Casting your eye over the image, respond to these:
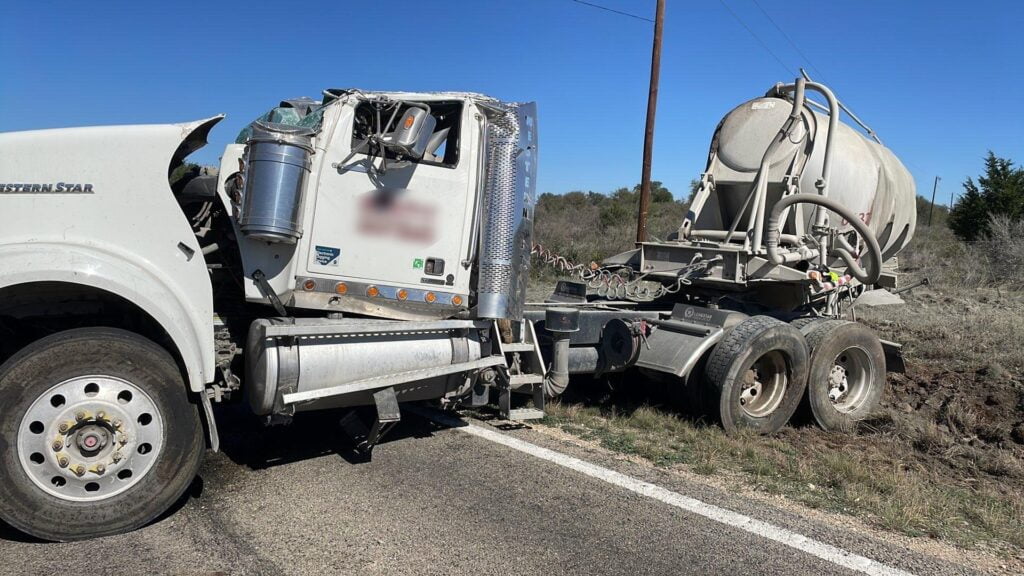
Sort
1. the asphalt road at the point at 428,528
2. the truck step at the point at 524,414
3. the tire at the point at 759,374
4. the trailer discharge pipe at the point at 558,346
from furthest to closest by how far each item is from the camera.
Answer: the tire at the point at 759,374, the trailer discharge pipe at the point at 558,346, the truck step at the point at 524,414, the asphalt road at the point at 428,528

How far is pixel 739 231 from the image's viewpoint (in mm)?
8000

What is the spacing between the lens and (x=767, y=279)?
24.1 ft

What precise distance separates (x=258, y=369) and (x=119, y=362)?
2.53 ft

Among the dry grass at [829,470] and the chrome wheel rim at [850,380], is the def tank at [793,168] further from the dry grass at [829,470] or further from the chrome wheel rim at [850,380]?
the dry grass at [829,470]

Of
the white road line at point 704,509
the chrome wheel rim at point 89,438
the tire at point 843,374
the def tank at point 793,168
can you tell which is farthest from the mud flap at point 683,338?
the chrome wheel rim at point 89,438

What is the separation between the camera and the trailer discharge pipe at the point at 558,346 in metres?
6.07

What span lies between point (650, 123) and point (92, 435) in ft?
39.9

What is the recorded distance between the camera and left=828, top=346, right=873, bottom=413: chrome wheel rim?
7473mm

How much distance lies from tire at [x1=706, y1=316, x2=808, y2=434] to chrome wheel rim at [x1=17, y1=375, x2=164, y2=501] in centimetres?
436

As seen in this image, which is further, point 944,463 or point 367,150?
point 944,463

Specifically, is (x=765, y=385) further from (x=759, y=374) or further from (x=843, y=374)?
(x=843, y=374)

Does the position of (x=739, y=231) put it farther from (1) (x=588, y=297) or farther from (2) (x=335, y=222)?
(2) (x=335, y=222)

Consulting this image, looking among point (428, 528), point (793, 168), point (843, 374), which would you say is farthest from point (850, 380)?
point (428, 528)

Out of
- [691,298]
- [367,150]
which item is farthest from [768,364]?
[367,150]
